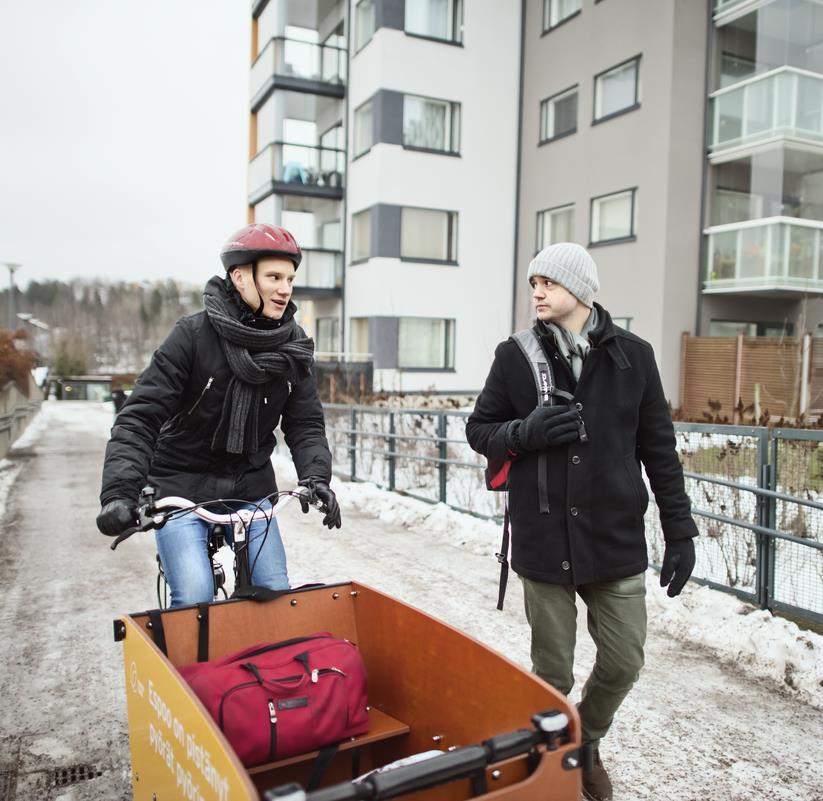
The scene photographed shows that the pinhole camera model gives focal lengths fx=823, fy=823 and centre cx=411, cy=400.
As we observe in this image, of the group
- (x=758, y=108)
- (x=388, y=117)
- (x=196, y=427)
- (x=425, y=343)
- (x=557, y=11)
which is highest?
(x=557, y=11)

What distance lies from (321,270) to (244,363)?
21.9m

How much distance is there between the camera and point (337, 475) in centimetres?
1321

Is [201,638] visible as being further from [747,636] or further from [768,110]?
[768,110]

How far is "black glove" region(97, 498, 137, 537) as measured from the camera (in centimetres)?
277

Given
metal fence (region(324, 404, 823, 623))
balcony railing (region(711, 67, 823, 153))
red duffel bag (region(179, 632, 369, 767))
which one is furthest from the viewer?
balcony railing (region(711, 67, 823, 153))

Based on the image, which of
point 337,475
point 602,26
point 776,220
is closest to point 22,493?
point 337,475

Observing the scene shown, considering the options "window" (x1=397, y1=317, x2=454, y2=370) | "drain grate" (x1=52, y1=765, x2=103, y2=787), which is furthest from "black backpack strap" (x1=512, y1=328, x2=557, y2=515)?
"window" (x1=397, y1=317, x2=454, y2=370)

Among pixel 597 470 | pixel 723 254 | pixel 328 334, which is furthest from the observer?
pixel 328 334

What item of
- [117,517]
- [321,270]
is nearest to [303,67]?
[321,270]

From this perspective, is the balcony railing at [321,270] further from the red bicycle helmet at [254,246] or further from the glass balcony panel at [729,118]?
the red bicycle helmet at [254,246]

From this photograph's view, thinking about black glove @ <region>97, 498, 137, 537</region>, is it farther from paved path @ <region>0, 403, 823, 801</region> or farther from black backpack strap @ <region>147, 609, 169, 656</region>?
paved path @ <region>0, 403, 823, 801</region>

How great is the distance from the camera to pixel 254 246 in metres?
3.18

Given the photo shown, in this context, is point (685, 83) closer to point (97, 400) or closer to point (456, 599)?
point (456, 599)

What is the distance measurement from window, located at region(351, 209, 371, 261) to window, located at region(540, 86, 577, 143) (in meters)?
5.35
